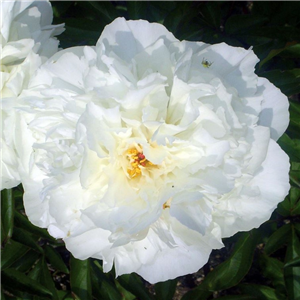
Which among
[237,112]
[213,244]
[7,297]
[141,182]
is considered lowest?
[7,297]

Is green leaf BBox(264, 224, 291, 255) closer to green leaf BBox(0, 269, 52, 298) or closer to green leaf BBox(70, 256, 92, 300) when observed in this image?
green leaf BBox(70, 256, 92, 300)

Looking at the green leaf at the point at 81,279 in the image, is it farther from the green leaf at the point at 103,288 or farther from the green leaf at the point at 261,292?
the green leaf at the point at 261,292

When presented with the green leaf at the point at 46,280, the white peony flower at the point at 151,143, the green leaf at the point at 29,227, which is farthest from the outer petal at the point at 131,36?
the green leaf at the point at 46,280

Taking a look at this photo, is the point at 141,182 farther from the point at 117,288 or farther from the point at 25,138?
the point at 117,288

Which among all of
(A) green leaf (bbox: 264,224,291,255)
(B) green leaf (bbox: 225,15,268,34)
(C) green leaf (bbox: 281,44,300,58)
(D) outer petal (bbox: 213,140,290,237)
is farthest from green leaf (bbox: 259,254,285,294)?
(B) green leaf (bbox: 225,15,268,34)

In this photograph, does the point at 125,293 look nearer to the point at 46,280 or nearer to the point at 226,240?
the point at 46,280

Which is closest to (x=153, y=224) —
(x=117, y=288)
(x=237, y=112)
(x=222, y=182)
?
(x=222, y=182)
